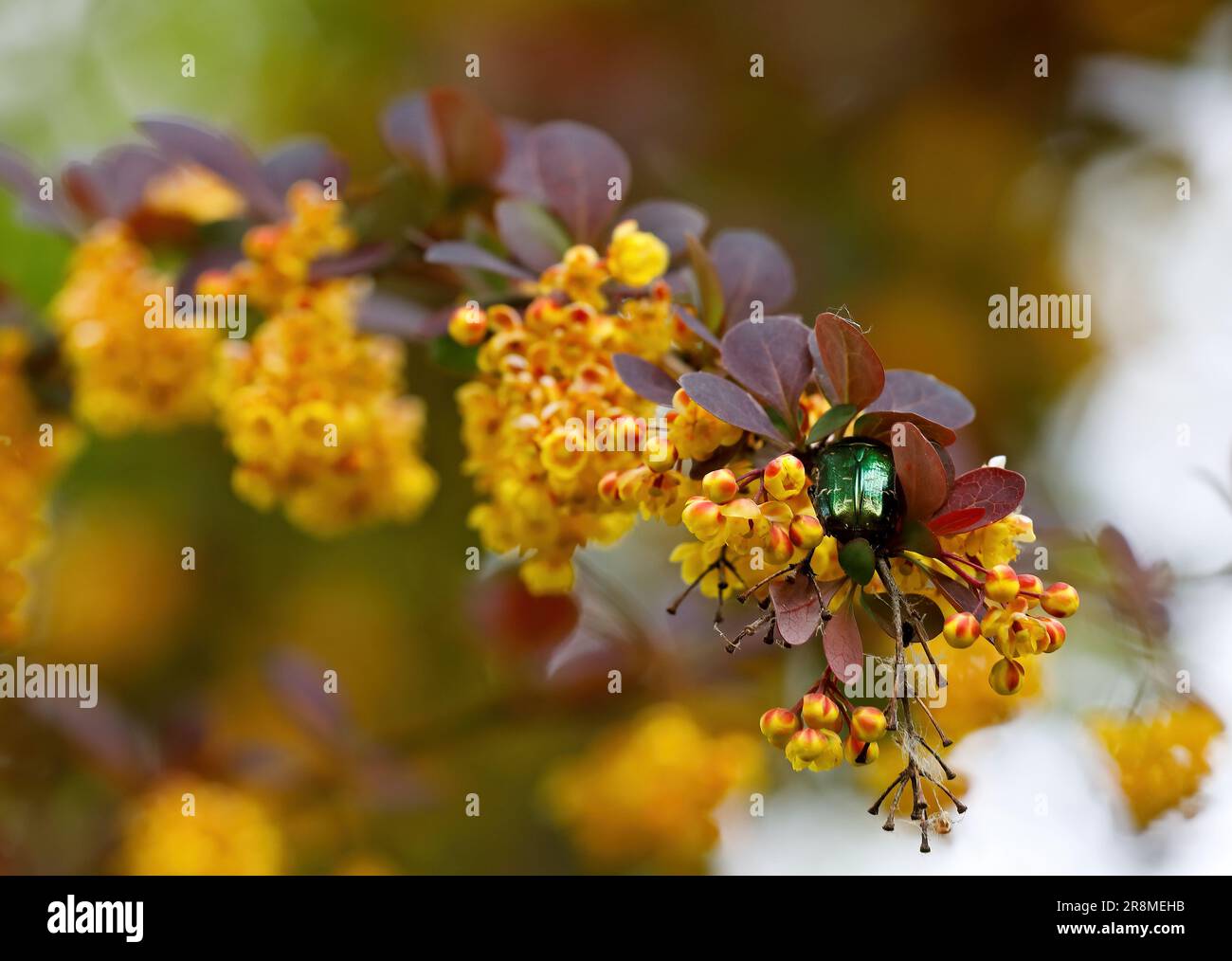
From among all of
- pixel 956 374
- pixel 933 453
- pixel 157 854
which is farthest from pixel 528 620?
pixel 956 374

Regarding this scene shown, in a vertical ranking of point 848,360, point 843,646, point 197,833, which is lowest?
point 197,833

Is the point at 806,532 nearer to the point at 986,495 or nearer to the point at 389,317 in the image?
the point at 986,495

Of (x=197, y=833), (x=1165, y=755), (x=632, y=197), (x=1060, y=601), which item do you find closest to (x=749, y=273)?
(x=1060, y=601)

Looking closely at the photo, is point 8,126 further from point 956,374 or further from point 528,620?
point 956,374

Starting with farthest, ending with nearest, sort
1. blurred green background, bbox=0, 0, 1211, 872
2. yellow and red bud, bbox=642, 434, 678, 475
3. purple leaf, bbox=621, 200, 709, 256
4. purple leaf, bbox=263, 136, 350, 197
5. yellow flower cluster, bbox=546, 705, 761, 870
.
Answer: blurred green background, bbox=0, 0, 1211, 872, yellow flower cluster, bbox=546, 705, 761, 870, purple leaf, bbox=263, 136, 350, 197, purple leaf, bbox=621, 200, 709, 256, yellow and red bud, bbox=642, 434, 678, 475

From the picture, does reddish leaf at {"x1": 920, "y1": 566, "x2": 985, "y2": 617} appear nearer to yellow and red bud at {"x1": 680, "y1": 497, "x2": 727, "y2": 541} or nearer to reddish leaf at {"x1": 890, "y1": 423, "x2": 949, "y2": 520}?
reddish leaf at {"x1": 890, "y1": 423, "x2": 949, "y2": 520}

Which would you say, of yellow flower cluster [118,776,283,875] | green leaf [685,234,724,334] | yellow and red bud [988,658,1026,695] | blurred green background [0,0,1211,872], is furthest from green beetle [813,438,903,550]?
blurred green background [0,0,1211,872]
